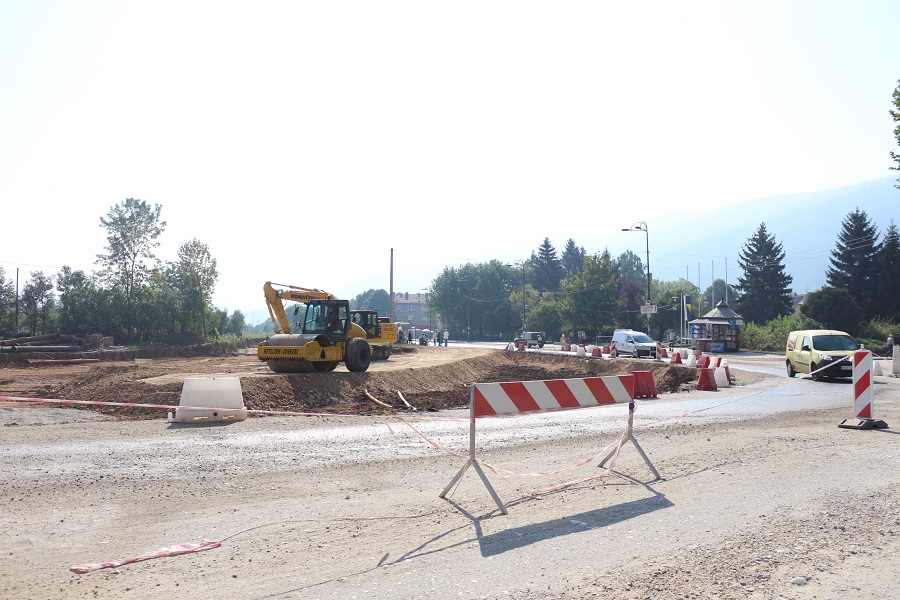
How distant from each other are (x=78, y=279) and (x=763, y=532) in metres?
76.0

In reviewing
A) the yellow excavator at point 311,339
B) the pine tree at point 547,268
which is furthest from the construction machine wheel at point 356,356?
the pine tree at point 547,268

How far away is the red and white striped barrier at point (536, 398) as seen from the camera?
7.56 meters

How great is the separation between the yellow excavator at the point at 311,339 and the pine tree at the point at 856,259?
195ft

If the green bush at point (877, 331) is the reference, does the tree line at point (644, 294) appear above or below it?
above

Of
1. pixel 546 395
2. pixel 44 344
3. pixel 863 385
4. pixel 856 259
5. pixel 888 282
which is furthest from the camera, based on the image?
pixel 856 259

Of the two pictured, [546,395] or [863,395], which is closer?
[546,395]

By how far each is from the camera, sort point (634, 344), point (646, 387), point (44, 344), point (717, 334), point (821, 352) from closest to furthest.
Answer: point (646, 387) → point (821, 352) → point (634, 344) → point (44, 344) → point (717, 334)

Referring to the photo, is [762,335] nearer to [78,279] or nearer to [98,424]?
[98,424]

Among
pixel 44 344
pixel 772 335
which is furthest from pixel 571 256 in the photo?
pixel 44 344

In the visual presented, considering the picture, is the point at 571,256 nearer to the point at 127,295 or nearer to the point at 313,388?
the point at 127,295

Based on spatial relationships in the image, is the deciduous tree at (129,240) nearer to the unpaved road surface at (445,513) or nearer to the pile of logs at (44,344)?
the pile of logs at (44,344)

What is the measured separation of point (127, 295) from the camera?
69.1 meters

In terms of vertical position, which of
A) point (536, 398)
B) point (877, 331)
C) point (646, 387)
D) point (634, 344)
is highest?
point (536, 398)

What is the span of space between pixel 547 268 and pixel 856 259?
63684 mm
